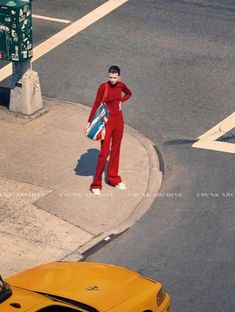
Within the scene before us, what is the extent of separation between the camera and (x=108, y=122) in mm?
14773

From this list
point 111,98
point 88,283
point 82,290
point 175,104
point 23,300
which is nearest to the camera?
point 23,300

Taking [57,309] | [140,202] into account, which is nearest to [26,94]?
[140,202]

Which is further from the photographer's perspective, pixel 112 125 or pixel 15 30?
pixel 15 30

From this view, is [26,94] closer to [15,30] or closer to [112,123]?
[15,30]

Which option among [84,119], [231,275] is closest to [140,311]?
[231,275]

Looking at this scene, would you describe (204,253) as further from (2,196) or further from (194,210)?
(2,196)

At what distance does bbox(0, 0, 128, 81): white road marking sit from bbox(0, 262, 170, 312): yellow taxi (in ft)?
27.8

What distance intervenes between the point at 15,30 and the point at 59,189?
3.12 metres

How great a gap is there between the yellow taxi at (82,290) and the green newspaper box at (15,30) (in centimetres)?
624

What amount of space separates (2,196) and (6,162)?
116 cm

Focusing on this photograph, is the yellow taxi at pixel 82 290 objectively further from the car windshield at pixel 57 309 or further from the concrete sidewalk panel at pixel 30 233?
the concrete sidewalk panel at pixel 30 233

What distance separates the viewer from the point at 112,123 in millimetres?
14812

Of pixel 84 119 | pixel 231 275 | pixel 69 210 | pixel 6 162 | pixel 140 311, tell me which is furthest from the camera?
pixel 84 119

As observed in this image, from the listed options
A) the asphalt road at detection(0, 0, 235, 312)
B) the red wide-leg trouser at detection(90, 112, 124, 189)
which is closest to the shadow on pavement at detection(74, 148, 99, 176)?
the red wide-leg trouser at detection(90, 112, 124, 189)
